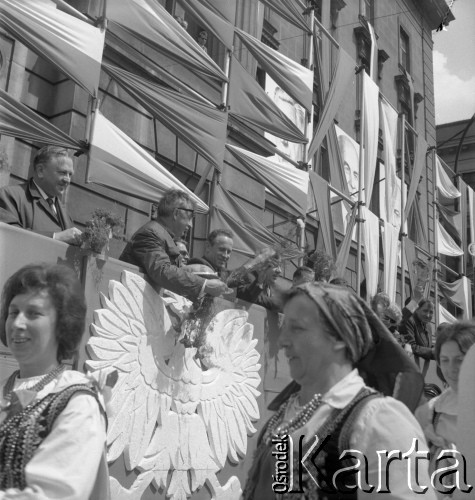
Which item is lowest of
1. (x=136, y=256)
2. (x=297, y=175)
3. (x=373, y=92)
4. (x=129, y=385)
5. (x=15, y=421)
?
(x=15, y=421)

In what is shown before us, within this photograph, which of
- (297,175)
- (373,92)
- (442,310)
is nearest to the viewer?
(297,175)

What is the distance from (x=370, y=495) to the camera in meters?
1.92

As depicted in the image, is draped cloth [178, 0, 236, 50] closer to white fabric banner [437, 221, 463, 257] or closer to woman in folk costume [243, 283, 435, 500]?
woman in folk costume [243, 283, 435, 500]

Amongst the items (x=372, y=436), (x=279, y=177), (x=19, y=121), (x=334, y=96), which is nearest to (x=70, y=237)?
(x=19, y=121)

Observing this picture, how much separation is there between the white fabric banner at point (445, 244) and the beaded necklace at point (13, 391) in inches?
594

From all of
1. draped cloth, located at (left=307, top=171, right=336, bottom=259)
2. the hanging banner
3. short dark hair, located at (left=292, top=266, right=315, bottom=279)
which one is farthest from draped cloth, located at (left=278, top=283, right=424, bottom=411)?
the hanging banner

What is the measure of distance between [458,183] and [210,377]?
14.3 metres

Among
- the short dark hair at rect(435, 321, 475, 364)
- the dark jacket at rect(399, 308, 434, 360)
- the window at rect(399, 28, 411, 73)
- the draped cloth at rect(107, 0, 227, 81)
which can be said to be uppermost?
the window at rect(399, 28, 411, 73)

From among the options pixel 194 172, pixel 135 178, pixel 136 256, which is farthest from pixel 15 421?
pixel 194 172

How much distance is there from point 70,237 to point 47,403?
2395 millimetres

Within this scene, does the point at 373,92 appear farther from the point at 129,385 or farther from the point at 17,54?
the point at 129,385

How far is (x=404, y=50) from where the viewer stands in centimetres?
2264

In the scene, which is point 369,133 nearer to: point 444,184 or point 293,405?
point 444,184

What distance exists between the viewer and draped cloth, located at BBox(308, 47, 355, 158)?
10.4m
